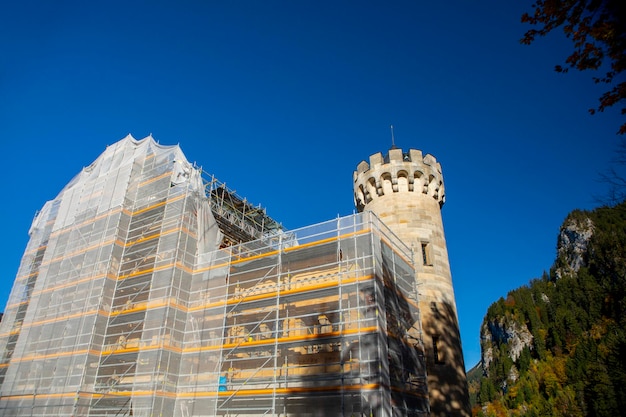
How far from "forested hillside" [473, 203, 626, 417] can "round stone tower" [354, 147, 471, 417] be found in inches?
1706

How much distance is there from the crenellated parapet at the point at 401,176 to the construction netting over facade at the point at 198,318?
2.97 meters

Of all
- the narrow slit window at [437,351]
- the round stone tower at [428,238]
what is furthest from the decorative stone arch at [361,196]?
the narrow slit window at [437,351]

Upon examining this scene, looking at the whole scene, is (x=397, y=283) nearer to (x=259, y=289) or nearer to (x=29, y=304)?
(x=259, y=289)

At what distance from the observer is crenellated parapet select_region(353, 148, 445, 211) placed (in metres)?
21.9

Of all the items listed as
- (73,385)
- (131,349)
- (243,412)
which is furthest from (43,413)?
(243,412)

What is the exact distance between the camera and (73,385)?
1912 cm

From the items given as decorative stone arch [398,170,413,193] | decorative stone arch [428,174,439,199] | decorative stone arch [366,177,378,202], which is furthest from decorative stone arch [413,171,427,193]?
decorative stone arch [366,177,378,202]

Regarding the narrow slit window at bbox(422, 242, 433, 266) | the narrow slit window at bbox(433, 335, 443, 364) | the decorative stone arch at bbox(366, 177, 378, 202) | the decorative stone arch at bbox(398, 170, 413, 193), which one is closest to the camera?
the narrow slit window at bbox(433, 335, 443, 364)

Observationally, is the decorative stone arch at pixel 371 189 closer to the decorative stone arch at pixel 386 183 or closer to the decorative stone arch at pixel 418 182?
the decorative stone arch at pixel 386 183

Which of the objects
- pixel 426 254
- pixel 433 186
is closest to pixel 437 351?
pixel 426 254

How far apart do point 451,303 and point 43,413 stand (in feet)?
65.0

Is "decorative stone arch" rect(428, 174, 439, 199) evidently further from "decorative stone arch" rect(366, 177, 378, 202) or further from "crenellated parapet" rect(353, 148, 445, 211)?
"decorative stone arch" rect(366, 177, 378, 202)

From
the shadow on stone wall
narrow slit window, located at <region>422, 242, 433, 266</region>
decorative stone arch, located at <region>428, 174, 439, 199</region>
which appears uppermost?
decorative stone arch, located at <region>428, 174, 439, 199</region>

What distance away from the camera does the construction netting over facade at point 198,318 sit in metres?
15.6
